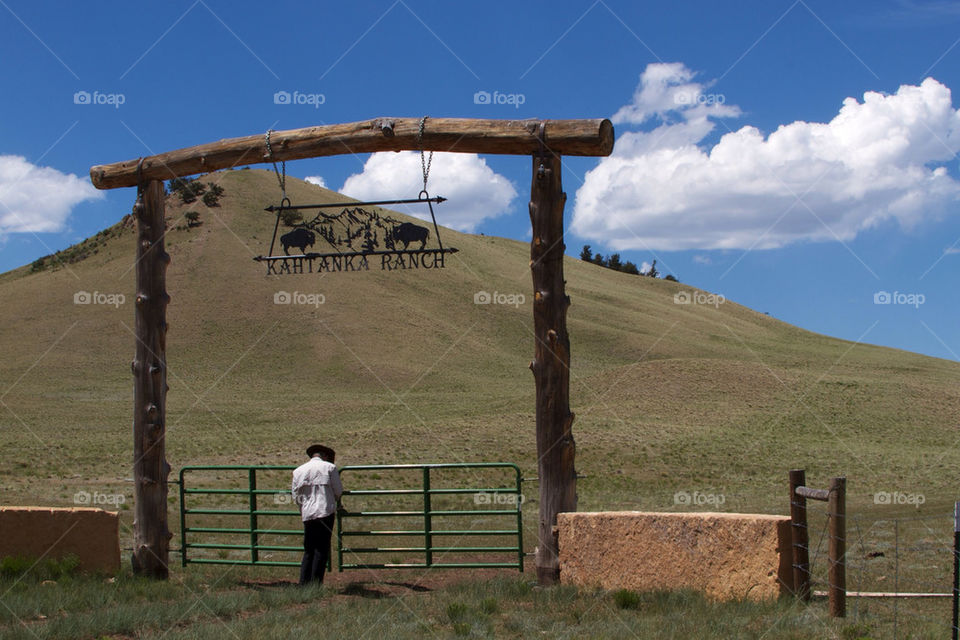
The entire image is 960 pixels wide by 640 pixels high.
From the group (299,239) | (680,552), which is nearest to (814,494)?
(680,552)

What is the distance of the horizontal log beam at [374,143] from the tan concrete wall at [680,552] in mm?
4066

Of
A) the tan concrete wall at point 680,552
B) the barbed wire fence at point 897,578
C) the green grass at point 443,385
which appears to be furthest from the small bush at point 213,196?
the tan concrete wall at point 680,552

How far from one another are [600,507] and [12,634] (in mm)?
17055

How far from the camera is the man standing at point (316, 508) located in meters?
10.6

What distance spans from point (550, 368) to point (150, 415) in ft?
18.0

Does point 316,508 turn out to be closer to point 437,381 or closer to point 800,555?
point 800,555

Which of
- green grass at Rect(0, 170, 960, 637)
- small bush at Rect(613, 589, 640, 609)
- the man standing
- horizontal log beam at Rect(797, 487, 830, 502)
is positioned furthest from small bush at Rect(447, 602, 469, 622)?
horizontal log beam at Rect(797, 487, 830, 502)

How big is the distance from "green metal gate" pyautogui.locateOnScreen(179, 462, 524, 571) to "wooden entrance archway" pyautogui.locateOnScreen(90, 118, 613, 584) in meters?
0.53

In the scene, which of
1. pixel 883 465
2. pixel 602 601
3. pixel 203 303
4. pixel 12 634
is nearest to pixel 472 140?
pixel 602 601

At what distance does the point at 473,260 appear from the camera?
384 ft

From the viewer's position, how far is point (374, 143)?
37.0 feet

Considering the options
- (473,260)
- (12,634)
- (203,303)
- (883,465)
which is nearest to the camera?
(12,634)

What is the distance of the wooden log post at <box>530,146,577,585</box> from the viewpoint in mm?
10359

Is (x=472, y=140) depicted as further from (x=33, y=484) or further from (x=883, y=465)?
(x=883, y=465)
